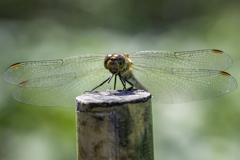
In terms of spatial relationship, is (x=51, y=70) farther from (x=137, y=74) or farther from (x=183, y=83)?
(x=183, y=83)

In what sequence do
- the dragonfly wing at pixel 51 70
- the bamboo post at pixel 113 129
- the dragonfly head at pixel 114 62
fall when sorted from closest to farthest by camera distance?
the bamboo post at pixel 113 129 → the dragonfly head at pixel 114 62 → the dragonfly wing at pixel 51 70

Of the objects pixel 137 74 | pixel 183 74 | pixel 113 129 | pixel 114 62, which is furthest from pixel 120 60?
pixel 113 129

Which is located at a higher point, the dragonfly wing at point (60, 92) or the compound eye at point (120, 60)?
the compound eye at point (120, 60)

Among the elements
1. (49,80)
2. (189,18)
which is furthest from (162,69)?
(189,18)

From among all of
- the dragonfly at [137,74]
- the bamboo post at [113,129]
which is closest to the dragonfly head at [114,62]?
the dragonfly at [137,74]

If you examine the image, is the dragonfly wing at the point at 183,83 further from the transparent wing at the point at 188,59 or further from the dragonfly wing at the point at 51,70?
the dragonfly wing at the point at 51,70

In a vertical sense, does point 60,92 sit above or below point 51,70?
below

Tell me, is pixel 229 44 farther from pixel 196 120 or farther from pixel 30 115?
pixel 30 115

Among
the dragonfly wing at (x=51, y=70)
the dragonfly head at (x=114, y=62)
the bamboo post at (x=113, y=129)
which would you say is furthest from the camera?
the dragonfly wing at (x=51, y=70)
